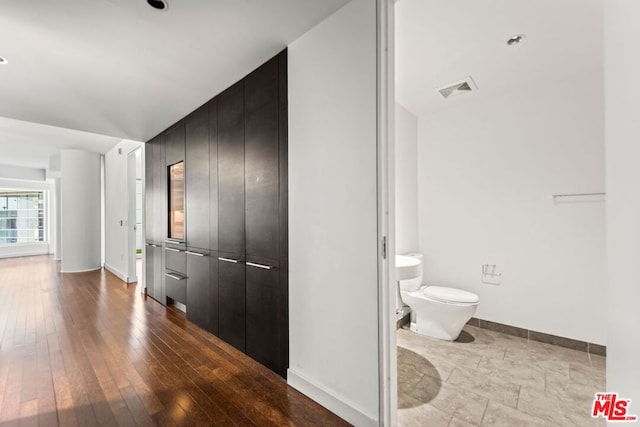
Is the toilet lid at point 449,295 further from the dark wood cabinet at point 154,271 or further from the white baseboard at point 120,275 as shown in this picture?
the white baseboard at point 120,275

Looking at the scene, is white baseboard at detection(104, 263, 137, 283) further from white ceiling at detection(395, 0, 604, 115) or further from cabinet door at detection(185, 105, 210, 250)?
white ceiling at detection(395, 0, 604, 115)

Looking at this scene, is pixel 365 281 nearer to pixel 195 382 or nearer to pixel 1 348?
pixel 195 382

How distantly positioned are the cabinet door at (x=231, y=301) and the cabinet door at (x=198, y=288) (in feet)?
0.98

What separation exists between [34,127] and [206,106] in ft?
12.6

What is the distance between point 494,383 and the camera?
197cm

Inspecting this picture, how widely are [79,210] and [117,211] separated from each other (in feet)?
3.79

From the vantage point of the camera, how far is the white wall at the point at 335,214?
1.54m

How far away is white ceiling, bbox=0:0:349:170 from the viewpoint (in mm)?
1654

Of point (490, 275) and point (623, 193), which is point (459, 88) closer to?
point (490, 275)

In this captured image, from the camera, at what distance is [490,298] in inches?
117

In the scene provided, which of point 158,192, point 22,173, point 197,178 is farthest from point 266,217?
point 22,173

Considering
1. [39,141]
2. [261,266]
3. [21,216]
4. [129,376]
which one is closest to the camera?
[129,376]

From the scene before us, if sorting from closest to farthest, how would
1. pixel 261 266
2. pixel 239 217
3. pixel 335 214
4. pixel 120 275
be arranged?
pixel 335 214 → pixel 261 266 → pixel 239 217 → pixel 120 275

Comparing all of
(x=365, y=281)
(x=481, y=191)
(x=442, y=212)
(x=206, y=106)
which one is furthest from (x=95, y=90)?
(x=481, y=191)
